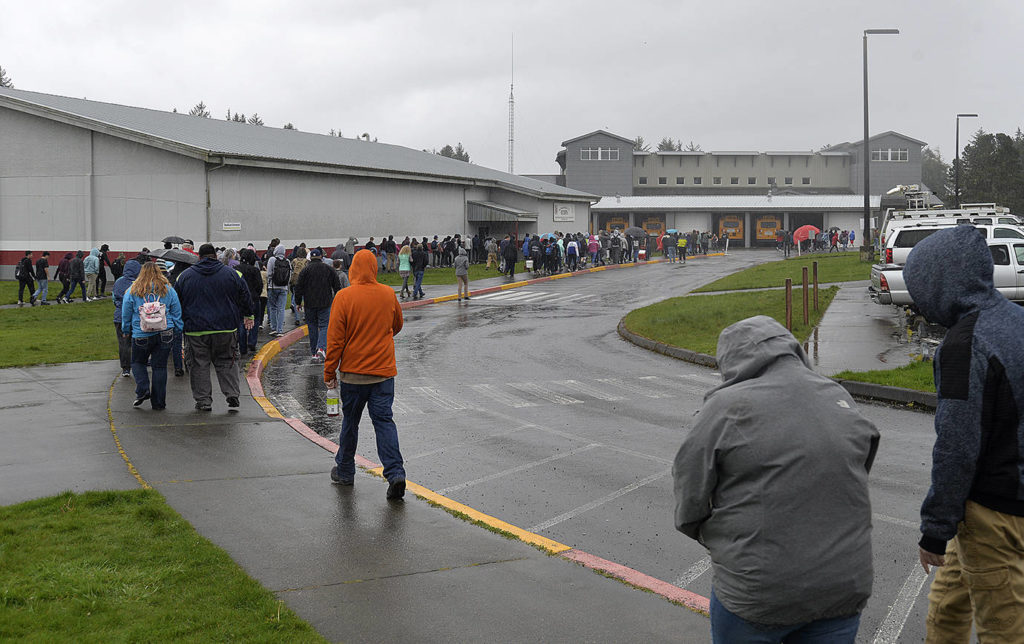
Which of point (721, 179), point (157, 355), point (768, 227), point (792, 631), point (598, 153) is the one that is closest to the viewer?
point (792, 631)

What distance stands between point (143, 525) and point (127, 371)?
7898mm

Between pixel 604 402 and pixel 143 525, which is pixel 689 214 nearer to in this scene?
pixel 604 402

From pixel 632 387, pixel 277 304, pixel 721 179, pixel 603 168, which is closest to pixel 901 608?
pixel 632 387

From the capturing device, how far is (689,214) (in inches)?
2911

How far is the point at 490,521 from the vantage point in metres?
7.16

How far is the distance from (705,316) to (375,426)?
567 inches

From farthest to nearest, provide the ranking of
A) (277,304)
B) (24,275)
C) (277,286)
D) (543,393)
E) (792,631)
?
(24,275), (277,304), (277,286), (543,393), (792,631)

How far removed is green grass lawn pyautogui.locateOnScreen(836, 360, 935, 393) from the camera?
12.5 meters

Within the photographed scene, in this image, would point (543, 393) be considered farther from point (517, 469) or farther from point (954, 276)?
point (954, 276)

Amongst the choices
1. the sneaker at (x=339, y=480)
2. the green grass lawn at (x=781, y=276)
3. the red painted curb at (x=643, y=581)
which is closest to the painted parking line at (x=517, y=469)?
the sneaker at (x=339, y=480)

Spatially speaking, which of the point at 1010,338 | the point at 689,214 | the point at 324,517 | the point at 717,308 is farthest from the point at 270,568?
the point at 689,214

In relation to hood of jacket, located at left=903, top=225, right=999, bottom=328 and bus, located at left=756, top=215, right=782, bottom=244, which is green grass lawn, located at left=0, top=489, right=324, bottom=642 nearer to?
hood of jacket, located at left=903, top=225, right=999, bottom=328

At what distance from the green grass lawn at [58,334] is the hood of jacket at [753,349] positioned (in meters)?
14.0

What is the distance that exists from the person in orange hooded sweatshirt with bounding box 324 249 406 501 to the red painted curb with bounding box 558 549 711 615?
77.1 inches
